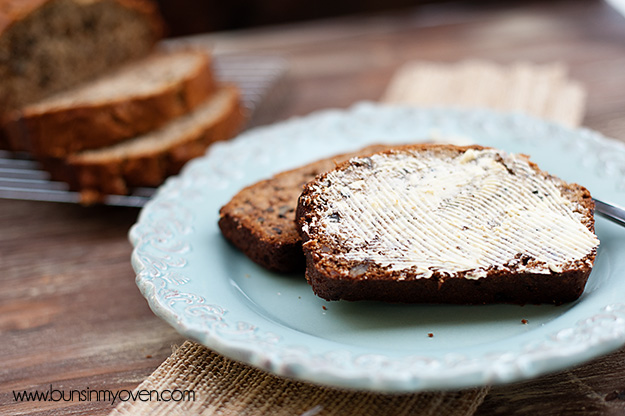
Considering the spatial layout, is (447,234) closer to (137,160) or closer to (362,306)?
(362,306)

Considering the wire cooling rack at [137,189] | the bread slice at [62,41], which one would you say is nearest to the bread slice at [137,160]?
the wire cooling rack at [137,189]

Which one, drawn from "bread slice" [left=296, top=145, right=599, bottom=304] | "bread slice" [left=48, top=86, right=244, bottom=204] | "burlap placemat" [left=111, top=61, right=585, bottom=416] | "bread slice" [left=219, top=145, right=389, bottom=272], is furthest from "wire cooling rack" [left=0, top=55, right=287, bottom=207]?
"bread slice" [left=296, top=145, right=599, bottom=304]

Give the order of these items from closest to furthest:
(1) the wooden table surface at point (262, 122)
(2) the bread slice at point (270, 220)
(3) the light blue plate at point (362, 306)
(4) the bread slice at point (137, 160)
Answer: (3) the light blue plate at point (362, 306) → (1) the wooden table surface at point (262, 122) → (2) the bread slice at point (270, 220) → (4) the bread slice at point (137, 160)

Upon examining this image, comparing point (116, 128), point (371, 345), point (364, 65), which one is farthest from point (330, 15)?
point (371, 345)

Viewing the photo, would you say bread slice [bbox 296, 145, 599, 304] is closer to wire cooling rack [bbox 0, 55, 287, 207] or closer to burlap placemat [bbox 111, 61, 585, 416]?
burlap placemat [bbox 111, 61, 585, 416]

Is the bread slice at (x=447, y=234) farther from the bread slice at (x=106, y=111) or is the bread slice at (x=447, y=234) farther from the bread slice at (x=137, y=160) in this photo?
the bread slice at (x=106, y=111)

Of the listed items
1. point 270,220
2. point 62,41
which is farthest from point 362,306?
point 62,41
